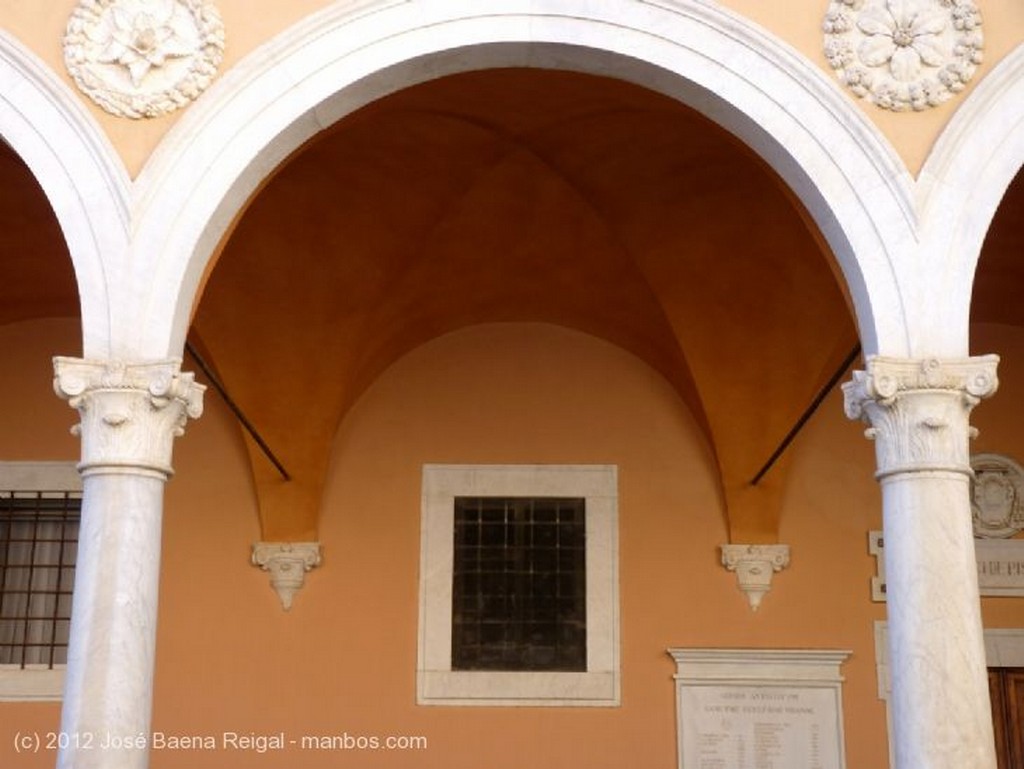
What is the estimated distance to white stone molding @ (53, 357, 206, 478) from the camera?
608cm

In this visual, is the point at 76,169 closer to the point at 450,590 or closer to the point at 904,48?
the point at 904,48

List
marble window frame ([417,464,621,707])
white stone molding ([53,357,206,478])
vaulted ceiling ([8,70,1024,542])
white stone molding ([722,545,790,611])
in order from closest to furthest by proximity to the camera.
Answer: white stone molding ([53,357,206,478]), vaulted ceiling ([8,70,1024,542]), marble window frame ([417,464,621,707]), white stone molding ([722,545,790,611])

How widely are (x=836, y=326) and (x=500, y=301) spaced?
2507 millimetres

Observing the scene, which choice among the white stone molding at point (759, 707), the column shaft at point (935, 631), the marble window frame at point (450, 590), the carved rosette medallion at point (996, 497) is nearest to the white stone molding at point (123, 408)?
the column shaft at point (935, 631)

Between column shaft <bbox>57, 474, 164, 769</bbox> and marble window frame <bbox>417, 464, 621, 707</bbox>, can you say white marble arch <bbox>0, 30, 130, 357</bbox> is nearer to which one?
column shaft <bbox>57, 474, 164, 769</bbox>

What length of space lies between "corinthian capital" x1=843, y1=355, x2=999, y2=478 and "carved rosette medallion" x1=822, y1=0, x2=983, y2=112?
131cm

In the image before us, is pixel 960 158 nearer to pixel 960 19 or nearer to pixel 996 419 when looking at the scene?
pixel 960 19

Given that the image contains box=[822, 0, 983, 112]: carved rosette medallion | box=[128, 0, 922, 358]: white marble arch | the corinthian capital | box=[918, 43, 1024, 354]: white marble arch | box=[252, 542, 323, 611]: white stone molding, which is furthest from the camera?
box=[252, 542, 323, 611]: white stone molding

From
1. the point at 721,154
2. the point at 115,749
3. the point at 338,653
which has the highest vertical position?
the point at 721,154

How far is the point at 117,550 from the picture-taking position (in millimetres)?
5965

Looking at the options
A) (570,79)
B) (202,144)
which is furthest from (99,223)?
(570,79)

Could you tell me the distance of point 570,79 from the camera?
807 cm

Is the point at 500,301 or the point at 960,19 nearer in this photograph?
the point at 960,19

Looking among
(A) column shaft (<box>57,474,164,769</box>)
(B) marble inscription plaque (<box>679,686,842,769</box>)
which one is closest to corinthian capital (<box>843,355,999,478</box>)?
(A) column shaft (<box>57,474,164,769</box>)
